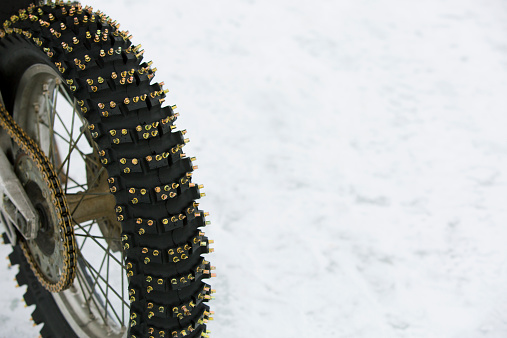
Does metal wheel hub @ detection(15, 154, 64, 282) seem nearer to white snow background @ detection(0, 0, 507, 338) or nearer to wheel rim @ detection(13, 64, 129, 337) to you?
wheel rim @ detection(13, 64, 129, 337)

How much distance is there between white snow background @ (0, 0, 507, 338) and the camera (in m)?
1.76

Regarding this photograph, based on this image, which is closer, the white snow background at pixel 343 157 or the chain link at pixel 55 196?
the chain link at pixel 55 196

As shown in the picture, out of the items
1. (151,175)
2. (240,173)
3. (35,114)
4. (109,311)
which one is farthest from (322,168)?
(151,175)

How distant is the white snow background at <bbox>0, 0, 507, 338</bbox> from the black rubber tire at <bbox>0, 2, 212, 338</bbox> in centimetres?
45

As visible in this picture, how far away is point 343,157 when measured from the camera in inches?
88.9

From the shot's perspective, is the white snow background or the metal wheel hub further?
the white snow background

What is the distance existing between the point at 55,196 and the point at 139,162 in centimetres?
25

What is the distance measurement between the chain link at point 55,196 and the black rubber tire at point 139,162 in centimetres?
16

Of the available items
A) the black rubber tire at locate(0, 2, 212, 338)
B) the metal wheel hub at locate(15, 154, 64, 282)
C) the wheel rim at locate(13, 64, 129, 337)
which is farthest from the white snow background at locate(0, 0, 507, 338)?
the black rubber tire at locate(0, 2, 212, 338)

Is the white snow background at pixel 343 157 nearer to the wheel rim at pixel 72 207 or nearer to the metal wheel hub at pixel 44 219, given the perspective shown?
the wheel rim at pixel 72 207

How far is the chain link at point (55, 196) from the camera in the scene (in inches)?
52.5

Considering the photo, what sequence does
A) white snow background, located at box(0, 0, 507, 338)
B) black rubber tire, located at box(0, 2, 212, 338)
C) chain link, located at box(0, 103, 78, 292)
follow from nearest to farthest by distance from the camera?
black rubber tire, located at box(0, 2, 212, 338) → chain link, located at box(0, 103, 78, 292) → white snow background, located at box(0, 0, 507, 338)

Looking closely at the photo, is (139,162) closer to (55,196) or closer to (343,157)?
(55,196)

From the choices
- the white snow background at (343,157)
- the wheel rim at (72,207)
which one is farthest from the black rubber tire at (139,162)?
the white snow background at (343,157)
